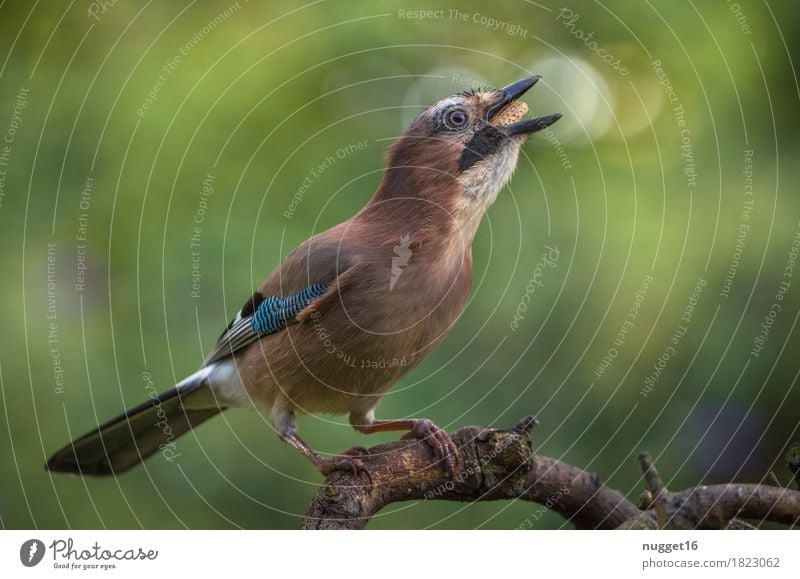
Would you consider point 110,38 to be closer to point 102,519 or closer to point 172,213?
point 172,213

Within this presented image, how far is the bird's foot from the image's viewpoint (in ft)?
13.4

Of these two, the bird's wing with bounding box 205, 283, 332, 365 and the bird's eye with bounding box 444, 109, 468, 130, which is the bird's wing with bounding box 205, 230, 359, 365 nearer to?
the bird's wing with bounding box 205, 283, 332, 365

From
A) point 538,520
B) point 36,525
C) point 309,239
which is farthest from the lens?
point 538,520

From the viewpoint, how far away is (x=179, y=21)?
4695 mm

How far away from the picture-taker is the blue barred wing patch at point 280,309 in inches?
166

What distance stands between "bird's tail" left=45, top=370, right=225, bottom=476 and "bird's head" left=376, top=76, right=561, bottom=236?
144cm

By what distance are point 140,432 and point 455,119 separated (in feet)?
6.78

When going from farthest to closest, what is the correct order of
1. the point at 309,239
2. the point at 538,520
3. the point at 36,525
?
the point at 538,520 → the point at 309,239 → the point at 36,525

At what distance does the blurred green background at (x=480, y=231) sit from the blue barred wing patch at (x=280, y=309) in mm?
169

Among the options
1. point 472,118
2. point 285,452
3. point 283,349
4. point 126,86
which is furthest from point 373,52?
point 285,452

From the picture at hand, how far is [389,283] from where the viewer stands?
13.3ft

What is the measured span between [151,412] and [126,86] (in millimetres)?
1549

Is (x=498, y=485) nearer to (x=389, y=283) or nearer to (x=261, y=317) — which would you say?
(x=389, y=283)
